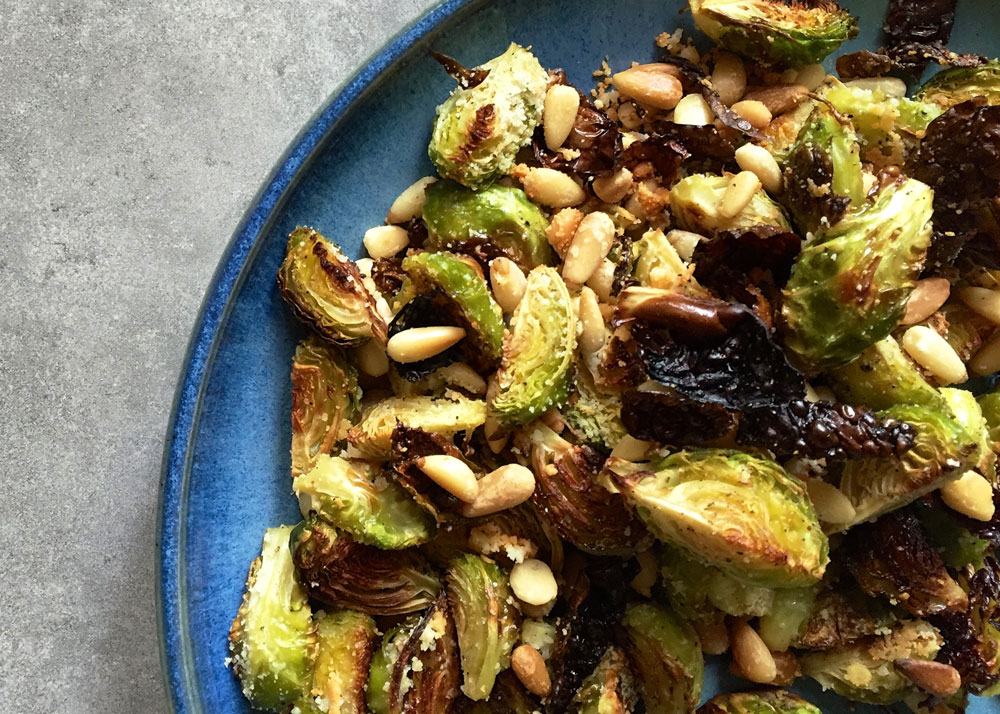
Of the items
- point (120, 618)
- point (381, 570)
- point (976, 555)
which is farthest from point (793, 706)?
point (120, 618)

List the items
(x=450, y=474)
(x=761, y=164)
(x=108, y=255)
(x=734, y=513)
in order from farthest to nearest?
(x=108, y=255), (x=761, y=164), (x=450, y=474), (x=734, y=513)

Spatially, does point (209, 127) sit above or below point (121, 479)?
above

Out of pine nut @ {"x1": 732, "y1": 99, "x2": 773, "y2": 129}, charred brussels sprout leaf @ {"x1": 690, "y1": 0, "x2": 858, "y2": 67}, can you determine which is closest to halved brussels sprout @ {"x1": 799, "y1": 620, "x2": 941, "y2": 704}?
pine nut @ {"x1": 732, "y1": 99, "x2": 773, "y2": 129}

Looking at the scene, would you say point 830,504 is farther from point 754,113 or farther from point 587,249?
point 754,113

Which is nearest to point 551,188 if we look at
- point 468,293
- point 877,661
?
point 468,293

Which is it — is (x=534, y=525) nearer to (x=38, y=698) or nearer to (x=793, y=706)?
(x=793, y=706)

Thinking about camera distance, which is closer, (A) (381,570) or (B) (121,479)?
(A) (381,570)

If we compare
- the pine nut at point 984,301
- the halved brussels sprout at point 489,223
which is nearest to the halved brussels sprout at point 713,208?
the halved brussels sprout at point 489,223
